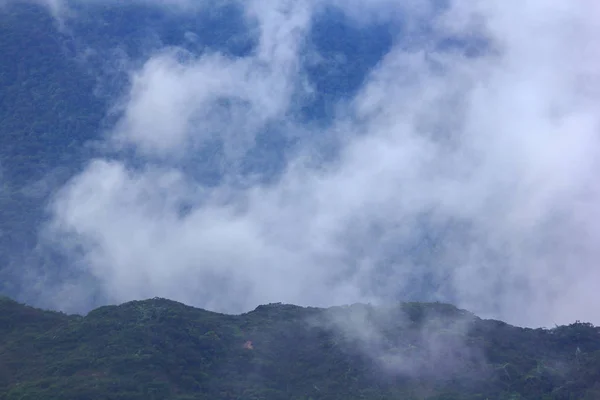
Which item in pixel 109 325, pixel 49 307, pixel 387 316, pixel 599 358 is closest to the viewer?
pixel 599 358

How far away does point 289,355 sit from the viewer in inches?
3366

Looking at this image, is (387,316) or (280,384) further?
(387,316)

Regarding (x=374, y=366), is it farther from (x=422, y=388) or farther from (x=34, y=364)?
(x=34, y=364)

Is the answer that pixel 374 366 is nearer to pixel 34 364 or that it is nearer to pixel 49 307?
pixel 34 364

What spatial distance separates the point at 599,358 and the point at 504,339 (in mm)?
10445

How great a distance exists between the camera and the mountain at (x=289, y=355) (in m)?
77.4

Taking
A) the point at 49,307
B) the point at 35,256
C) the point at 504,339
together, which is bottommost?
the point at 504,339

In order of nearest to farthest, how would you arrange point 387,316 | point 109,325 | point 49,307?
point 109,325
point 387,316
point 49,307

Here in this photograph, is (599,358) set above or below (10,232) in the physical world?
below

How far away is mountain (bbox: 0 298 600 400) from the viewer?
7744 centimetres

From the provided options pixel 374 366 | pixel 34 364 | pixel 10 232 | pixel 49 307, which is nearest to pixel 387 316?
pixel 374 366

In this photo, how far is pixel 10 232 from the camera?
125m

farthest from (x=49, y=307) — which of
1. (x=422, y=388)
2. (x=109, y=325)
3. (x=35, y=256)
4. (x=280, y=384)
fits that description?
(x=422, y=388)

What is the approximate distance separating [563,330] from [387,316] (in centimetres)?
1579
